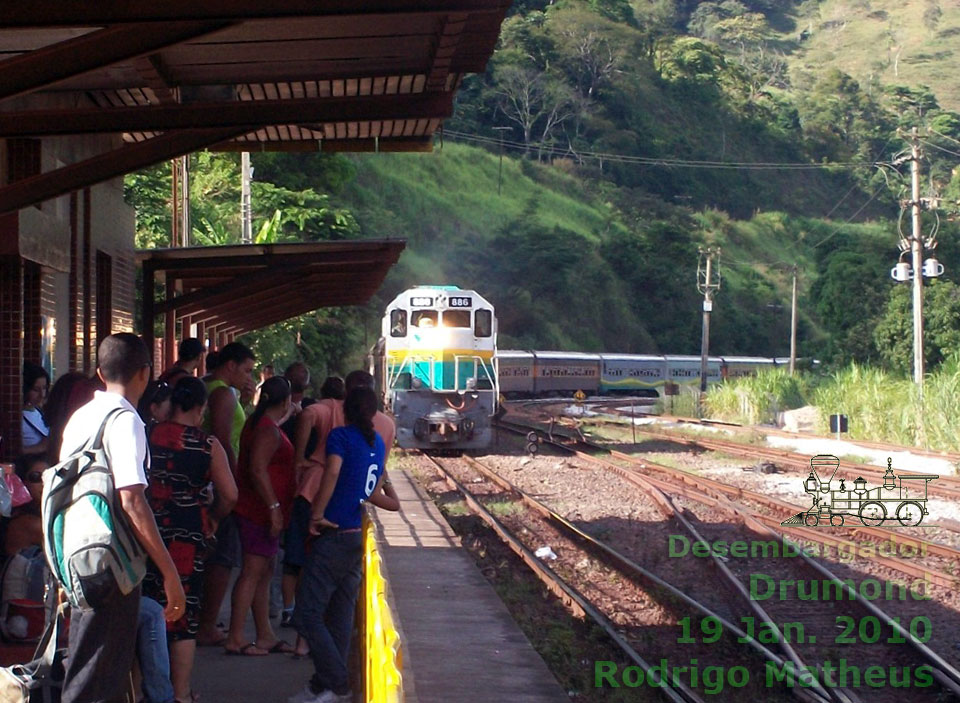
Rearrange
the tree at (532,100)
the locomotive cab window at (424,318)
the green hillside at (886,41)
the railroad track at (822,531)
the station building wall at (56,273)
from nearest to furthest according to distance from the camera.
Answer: the station building wall at (56,273) → the railroad track at (822,531) → the locomotive cab window at (424,318) → the tree at (532,100) → the green hillside at (886,41)

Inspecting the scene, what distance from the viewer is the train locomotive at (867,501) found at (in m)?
15.6

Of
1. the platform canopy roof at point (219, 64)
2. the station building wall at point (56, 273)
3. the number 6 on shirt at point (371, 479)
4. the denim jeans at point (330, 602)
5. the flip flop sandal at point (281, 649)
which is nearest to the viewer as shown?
the platform canopy roof at point (219, 64)

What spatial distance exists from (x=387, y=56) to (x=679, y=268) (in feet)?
224

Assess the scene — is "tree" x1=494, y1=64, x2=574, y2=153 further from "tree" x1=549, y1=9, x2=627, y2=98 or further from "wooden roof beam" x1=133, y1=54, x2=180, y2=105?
"wooden roof beam" x1=133, y1=54, x2=180, y2=105

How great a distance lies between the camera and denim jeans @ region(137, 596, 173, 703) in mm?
5234

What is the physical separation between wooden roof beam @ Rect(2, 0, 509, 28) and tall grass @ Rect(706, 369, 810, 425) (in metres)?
32.7

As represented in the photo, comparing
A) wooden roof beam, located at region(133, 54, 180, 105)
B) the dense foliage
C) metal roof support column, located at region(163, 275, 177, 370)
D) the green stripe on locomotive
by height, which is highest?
the dense foliage

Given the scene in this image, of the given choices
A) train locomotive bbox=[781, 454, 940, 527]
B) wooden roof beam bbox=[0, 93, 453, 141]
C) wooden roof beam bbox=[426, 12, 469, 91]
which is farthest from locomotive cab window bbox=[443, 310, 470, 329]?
wooden roof beam bbox=[0, 93, 453, 141]

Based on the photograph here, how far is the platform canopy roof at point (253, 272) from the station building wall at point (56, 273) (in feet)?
1.82

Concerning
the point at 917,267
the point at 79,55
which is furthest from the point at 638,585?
the point at 917,267

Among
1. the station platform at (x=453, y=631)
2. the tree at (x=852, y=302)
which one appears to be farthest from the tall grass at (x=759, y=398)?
the station platform at (x=453, y=631)

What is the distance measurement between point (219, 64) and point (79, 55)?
8.47 feet

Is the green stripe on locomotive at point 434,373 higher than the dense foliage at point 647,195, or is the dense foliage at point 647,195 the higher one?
the dense foliage at point 647,195

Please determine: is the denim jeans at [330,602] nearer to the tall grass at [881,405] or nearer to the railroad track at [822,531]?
the railroad track at [822,531]
